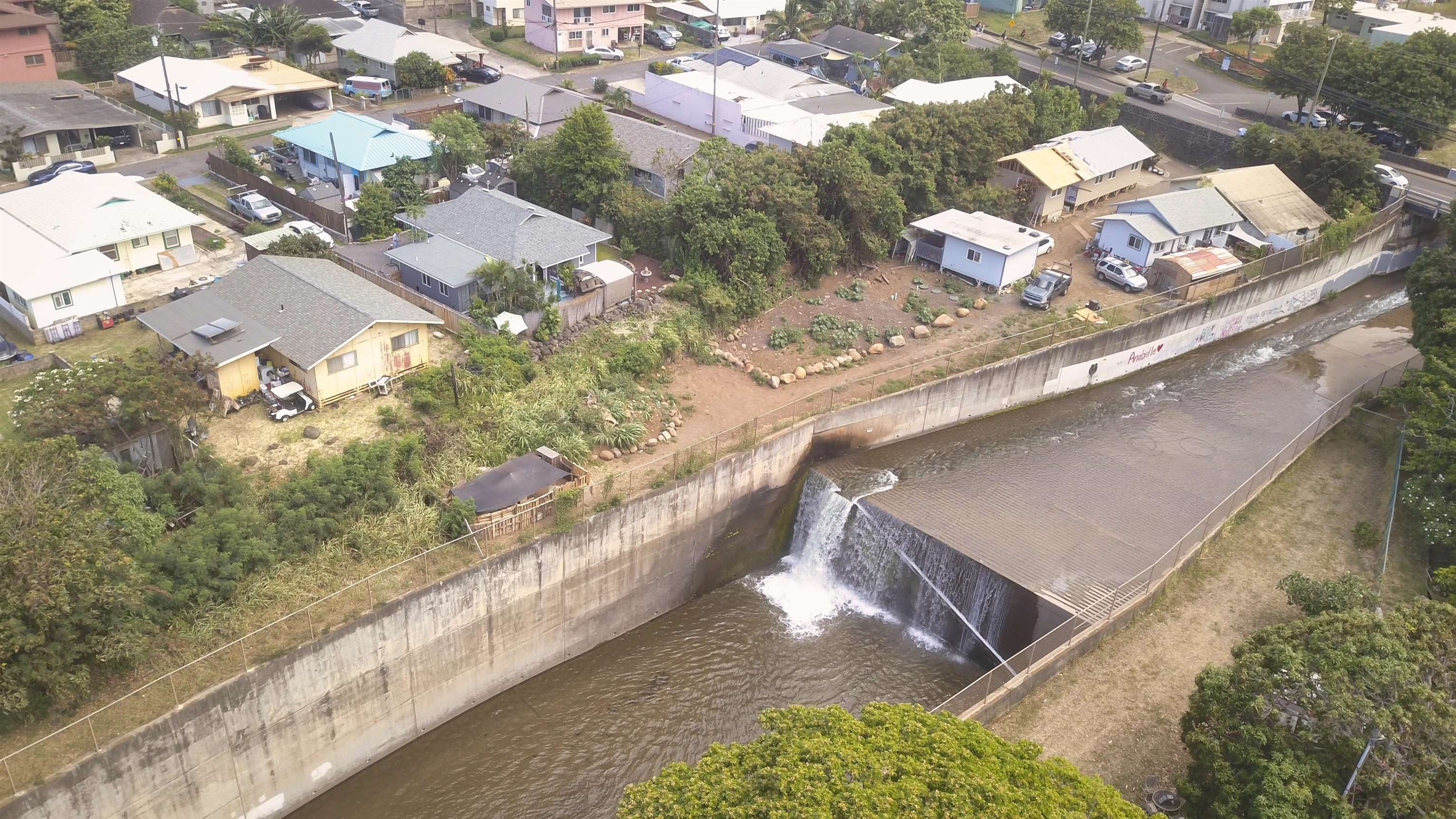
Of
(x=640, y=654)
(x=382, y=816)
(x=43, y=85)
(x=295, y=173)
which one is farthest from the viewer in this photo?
(x=43, y=85)

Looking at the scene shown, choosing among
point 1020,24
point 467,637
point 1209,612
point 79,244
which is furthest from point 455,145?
point 1020,24

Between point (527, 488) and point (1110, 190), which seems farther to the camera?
point (1110, 190)

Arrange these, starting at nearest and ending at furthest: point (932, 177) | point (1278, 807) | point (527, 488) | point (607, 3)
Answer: point (1278, 807) → point (527, 488) → point (932, 177) → point (607, 3)

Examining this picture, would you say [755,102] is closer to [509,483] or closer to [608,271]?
[608,271]

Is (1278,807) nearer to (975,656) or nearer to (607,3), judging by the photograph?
(975,656)

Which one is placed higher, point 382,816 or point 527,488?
point 527,488

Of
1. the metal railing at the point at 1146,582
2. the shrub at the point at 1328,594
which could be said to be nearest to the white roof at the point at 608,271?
the metal railing at the point at 1146,582

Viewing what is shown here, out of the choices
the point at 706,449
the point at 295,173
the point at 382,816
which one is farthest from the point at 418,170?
the point at 382,816

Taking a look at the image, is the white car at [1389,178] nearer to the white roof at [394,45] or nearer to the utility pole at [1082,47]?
the utility pole at [1082,47]
